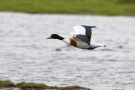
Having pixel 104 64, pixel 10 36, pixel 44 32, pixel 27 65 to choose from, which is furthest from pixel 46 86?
pixel 44 32

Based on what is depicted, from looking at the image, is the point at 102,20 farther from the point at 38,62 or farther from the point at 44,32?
the point at 38,62

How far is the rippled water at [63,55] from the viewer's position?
17.1 metres

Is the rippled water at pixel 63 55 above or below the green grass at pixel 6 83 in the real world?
below

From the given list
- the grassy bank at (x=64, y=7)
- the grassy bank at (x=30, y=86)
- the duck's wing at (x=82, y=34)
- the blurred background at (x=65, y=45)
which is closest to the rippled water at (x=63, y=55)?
the blurred background at (x=65, y=45)

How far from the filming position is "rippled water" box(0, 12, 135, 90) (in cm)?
1706

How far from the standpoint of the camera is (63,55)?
2359cm

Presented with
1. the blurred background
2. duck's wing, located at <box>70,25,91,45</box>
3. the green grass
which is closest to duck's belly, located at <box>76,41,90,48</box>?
duck's wing, located at <box>70,25,91,45</box>

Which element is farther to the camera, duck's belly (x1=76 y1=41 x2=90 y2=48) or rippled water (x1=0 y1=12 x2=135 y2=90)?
rippled water (x1=0 y1=12 x2=135 y2=90)

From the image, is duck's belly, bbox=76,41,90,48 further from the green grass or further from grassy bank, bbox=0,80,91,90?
the green grass

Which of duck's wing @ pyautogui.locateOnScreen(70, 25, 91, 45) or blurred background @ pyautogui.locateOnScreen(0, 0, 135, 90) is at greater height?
duck's wing @ pyautogui.locateOnScreen(70, 25, 91, 45)

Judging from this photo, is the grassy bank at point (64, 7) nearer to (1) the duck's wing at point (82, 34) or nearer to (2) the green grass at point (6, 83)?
(1) the duck's wing at point (82, 34)

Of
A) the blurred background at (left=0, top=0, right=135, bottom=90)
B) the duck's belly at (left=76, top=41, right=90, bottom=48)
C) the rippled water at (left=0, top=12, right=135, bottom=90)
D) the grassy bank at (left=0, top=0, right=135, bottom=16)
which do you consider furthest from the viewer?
the grassy bank at (left=0, top=0, right=135, bottom=16)

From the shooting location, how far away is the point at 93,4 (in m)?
46.7

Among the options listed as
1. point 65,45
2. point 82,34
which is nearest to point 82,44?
point 82,34
